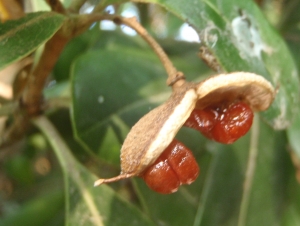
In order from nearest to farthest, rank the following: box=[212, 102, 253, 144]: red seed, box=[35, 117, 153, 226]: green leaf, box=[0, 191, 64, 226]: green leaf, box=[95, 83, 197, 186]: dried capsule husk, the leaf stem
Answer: box=[95, 83, 197, 186]: dried capsule husk, box=[212, 102, 253, 144]: red seed, box=[35, 117, 153, 226]: green leaf, the leaf stem, box=[0, 191, 64, 226]: green leaf

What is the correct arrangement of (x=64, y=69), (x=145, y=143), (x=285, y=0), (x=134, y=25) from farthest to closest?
(x=285, y=0)
(x=64, y=69)
(x=134, y=25)
(x=145, y=143)

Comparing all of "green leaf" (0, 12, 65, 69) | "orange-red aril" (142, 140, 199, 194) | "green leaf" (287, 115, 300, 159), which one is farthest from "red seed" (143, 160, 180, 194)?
"green leaf" (287, 115, 300, 159)

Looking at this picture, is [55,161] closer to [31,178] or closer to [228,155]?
[31,178]

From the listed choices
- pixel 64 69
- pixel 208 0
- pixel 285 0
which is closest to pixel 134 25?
pixel 208 0

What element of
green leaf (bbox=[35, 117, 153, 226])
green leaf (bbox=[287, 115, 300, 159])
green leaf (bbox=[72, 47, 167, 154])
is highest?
green leaf (bbox=[72, 47, 167, 154])

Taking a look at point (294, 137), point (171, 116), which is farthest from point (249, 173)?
point (171, 116)

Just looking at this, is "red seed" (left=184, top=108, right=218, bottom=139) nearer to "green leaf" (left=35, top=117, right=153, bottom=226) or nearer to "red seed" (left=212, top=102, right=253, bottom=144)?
"red seed" (left=212, top=102, right=253, bottom=144)
